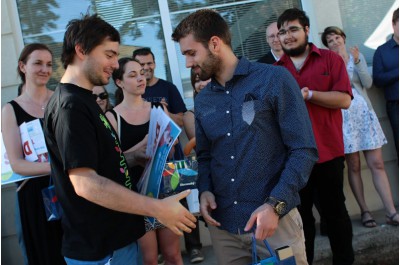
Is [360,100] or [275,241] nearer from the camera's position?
[275,241]

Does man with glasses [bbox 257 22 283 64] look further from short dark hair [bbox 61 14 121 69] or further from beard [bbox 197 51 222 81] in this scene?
short dark hair [bbox 61 14 121 69]

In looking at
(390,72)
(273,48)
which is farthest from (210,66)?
(390,72)

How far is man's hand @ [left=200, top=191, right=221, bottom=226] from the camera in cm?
229

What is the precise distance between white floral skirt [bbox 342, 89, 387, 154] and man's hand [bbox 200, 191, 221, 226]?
8.57ft

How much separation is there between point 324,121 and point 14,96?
3.01 metres

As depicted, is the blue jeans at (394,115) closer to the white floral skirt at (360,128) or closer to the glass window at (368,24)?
the white floral skirt at (360,128)

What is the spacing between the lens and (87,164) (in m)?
1.98

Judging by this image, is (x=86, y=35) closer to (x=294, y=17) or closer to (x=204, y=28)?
(x=204, y=28)

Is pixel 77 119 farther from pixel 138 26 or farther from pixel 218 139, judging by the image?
pixel 138 26

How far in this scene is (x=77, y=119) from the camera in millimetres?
2020

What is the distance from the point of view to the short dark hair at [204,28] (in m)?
2.27

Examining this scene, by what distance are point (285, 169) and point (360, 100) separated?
2.88 metres

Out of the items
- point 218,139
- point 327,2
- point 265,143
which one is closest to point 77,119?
point 218,139

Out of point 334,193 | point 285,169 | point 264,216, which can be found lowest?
point 334,193
